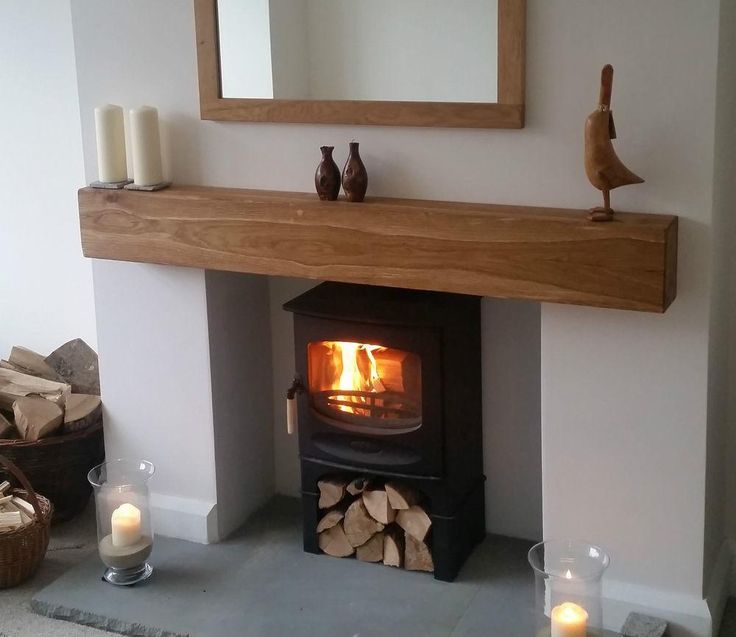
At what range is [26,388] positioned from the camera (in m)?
3.30

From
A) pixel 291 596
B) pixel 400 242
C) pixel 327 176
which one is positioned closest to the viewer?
pixel 400 242

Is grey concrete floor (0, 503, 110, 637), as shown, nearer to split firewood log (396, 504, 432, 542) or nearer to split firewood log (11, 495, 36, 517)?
split firewood log (11, 495, 36, 517)

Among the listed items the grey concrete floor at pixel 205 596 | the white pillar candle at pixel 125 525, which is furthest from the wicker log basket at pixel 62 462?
the white pillar candle at pixel 125 525

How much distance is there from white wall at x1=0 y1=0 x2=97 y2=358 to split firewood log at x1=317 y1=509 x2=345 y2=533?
1115mm

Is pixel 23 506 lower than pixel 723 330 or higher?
lower

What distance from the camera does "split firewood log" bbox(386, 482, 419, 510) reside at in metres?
2.92

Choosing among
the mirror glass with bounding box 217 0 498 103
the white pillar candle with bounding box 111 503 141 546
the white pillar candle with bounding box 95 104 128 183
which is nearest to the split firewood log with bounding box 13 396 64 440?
the white pillar candle with bounding box 111 503 141 546

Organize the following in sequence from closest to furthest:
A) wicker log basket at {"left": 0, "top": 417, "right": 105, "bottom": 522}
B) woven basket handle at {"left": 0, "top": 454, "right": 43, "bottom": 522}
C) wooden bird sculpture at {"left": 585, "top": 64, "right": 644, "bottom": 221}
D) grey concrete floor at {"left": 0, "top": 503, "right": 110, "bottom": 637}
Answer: wooden bird sculpture at {"left": 585, "top": 64, "right": 644, "bottom": 221}
grey concrete floor at {"left": 0, "top": 503, "right": 110, "bottom": 637}
woven basket handle at {"left": 0, "top": 454, "right": 43, "bottom": 522}
wicker log basket at {"left": 0, "top": 417, "right": 105, "bottom": 522}

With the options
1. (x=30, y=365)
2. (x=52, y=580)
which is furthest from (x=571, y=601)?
(x=30, y=365)

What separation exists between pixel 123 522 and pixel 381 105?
48.0 inches

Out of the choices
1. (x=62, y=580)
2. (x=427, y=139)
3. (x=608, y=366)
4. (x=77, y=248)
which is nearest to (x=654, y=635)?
(x=608, y=366)

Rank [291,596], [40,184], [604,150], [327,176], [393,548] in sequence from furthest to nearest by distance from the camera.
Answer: [40,184] → [393,548] → [291,596] → [327,176] → [604,150]

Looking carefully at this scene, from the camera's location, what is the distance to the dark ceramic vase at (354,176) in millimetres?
2648

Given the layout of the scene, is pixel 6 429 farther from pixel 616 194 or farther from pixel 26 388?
pixel 616 194
